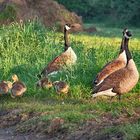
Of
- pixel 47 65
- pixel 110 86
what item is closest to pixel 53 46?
pixel 47 65

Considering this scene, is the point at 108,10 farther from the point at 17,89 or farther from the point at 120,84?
the point at 120,84

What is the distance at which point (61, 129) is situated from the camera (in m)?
10.3

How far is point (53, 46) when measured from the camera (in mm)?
17391

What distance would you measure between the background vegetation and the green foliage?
1670cm

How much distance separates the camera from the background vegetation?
45938mm

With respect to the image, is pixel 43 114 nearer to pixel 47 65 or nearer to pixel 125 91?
pixel 125 91

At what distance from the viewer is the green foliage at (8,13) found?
28934mm

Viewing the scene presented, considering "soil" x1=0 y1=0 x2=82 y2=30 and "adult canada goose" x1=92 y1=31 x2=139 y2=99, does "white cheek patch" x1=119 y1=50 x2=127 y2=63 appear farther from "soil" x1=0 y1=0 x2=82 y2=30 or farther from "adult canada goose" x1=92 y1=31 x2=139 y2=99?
"soil" x1=0 y1=0 x2=82 y2=30

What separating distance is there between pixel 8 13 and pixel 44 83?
16971 millimetres

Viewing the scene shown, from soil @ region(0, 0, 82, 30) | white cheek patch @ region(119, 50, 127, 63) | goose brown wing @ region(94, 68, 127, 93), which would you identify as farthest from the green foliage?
goose brown wing @ region(94, 68, 127, 93)

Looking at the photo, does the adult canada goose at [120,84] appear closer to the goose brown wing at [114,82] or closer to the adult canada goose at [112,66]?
the goose brown wing at [114,82]

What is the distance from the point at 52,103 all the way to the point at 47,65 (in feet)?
7.17

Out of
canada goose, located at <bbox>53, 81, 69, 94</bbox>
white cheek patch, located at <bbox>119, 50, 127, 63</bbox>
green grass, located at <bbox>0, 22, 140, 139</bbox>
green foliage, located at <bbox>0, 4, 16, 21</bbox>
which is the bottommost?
green foliage, located at <bbox>0, 4, 16, 21</bbox>

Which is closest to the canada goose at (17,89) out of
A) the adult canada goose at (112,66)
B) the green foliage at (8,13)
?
the adult canada goose at (112,66)
